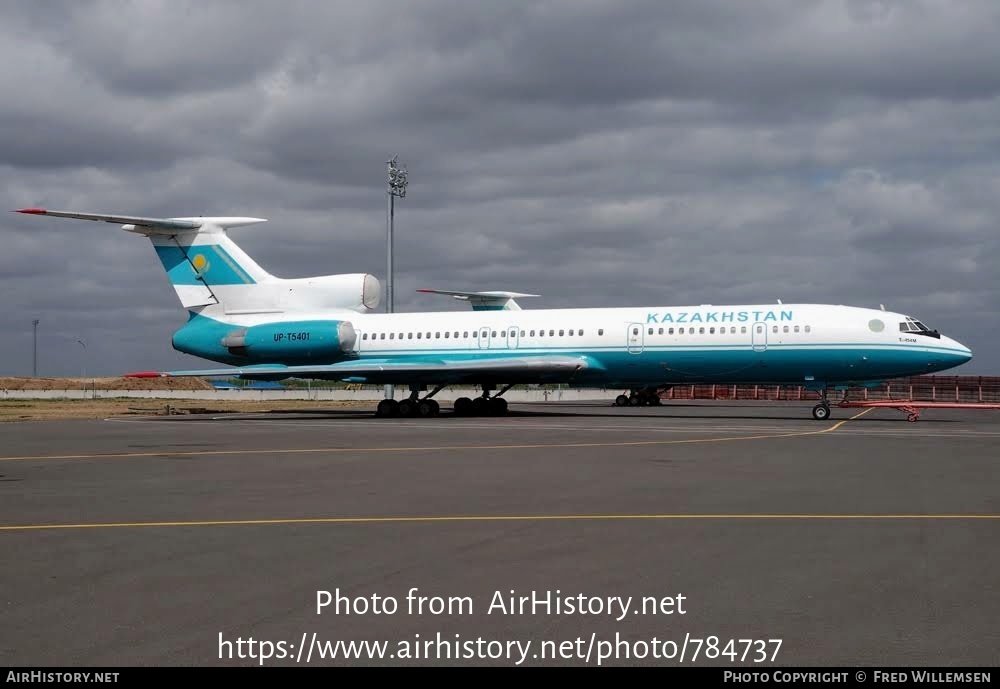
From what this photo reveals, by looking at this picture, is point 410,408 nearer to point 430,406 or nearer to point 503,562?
point 430,406

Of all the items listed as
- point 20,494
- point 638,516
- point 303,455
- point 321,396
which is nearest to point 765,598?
point 638,516

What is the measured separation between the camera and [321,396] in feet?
214

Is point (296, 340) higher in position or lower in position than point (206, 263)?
lower

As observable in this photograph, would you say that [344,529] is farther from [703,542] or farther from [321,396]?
[321,396]

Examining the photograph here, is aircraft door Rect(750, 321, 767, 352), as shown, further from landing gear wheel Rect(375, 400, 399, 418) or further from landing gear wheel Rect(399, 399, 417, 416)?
landing gear wheel Rect(375, 400, 399, 418)

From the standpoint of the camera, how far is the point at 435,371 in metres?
35.5

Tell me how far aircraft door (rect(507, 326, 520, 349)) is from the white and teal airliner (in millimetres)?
38

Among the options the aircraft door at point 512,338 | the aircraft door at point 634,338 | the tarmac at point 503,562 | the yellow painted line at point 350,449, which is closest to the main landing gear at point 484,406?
the aircraft door at point 512,338

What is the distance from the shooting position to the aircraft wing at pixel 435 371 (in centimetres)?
3434

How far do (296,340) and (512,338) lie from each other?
8292mm

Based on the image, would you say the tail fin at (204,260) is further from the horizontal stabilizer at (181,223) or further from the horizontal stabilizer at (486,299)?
the horizontal stabilizer at (486,299)

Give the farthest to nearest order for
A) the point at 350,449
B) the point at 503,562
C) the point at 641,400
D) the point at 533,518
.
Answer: the point at 641,400 → the point at 350,449 → the point at 533,518 → the point at 503,562

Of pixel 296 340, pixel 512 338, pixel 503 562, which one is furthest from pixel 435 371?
pixel 503 562

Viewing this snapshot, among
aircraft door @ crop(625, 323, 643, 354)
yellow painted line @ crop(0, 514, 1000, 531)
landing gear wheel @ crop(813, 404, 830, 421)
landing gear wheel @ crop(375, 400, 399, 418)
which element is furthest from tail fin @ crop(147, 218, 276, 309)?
yellow painted line @ crop(0, 514, 1000, 531)
